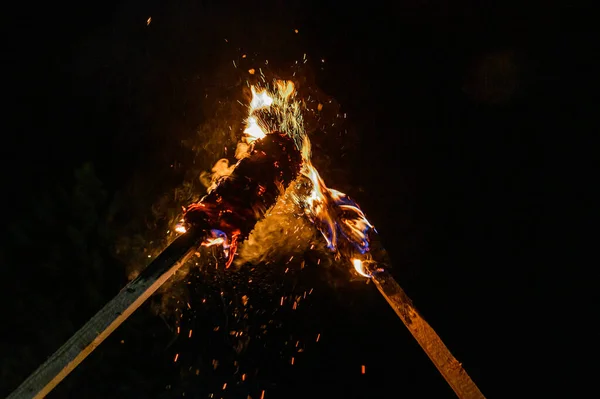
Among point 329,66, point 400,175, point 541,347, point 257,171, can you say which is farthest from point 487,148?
point 257,171

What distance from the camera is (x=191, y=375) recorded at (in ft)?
14.2

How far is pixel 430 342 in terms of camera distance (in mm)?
2213

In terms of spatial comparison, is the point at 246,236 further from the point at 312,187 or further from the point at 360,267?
the point at 312,187

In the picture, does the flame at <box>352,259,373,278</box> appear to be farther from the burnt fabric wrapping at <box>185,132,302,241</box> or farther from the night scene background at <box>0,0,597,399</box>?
the night scene background at <box>0,0,597,399</box>

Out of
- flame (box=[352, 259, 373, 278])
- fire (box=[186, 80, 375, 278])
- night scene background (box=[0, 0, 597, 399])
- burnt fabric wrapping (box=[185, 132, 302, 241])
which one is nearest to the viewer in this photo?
burnt fabric wrapping (box=[185, 132, 302, 241])

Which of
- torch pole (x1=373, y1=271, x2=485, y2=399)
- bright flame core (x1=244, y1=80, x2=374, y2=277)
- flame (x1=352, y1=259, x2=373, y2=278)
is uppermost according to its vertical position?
bright flame core (x1=244, y1=80, x2=374, y2=277)

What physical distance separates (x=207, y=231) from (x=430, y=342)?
1.32 meters

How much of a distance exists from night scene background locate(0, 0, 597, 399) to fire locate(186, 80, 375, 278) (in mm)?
668

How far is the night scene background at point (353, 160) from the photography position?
435cm

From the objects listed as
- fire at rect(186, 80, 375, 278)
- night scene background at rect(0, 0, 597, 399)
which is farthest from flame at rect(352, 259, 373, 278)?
night scene background at rect(0, 0, 597, 399)

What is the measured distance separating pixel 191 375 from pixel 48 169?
8.44 ft

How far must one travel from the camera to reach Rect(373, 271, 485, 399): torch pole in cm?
212

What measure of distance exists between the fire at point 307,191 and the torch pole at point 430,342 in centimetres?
17

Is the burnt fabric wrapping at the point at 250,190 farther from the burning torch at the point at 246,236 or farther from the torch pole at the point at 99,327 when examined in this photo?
the torch pole at the point at 99,327
